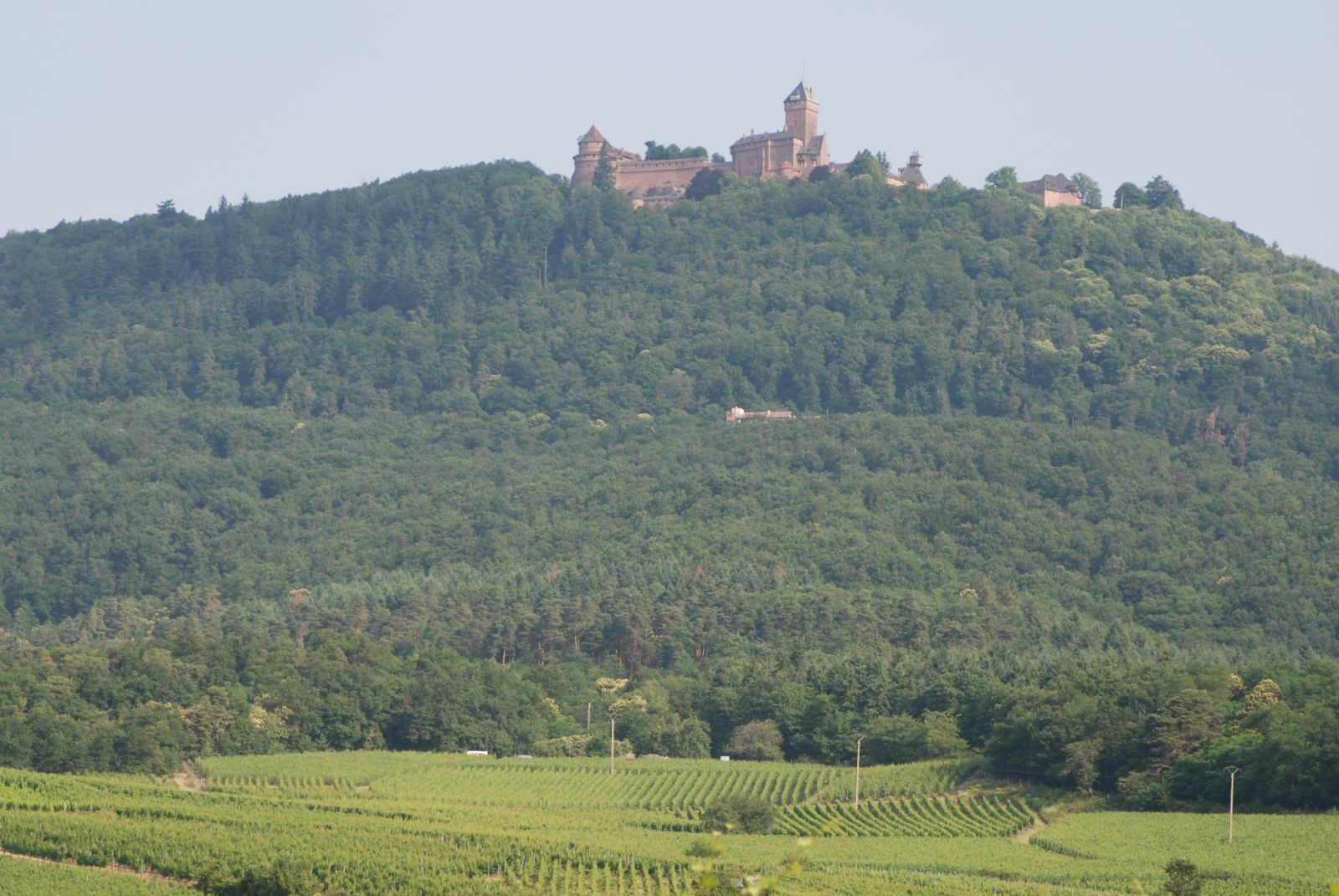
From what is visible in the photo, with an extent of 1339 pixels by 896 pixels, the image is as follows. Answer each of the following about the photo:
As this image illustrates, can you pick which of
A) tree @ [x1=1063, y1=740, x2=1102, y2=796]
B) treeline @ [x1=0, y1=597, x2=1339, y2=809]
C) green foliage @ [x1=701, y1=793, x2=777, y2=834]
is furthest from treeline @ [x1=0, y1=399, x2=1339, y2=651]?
green foliage @ [x1=701, y1=793, x2=777, y2=834]

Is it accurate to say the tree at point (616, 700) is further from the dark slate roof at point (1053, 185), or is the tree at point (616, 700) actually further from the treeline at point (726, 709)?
the dark slate roof at point (1053, 185)

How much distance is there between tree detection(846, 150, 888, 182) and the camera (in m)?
190

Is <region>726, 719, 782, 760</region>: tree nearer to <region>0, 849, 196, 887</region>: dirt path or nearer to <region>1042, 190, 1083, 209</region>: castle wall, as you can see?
<region>0, 849, 196, 887</region>: dirt path

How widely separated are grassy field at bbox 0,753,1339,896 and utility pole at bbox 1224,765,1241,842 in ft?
1.53

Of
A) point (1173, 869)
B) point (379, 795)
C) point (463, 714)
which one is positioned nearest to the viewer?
point (1173, 869)

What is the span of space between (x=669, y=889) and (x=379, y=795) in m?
21.8

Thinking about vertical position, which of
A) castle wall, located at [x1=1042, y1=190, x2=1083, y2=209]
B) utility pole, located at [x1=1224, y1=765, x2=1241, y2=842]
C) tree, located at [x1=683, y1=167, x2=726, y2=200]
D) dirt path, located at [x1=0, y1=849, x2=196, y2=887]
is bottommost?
utility pole, located at [x1=1224, y1=765, x2=1241, y2=842]

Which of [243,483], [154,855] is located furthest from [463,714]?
[243,483]

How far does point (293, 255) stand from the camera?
199 m

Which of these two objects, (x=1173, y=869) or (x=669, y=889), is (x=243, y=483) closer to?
(x=669, y=889)

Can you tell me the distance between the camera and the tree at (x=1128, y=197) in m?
193

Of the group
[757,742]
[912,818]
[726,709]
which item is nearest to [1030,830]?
[912,818]

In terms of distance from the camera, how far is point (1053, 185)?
630 feet

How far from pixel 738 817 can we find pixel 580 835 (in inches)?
281
